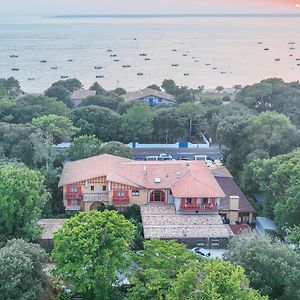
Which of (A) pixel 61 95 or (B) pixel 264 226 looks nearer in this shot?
(B) pixel 264 226

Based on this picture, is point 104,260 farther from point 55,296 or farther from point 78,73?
point 78,73

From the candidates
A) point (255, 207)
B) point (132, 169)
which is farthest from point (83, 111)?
point (255, 207)

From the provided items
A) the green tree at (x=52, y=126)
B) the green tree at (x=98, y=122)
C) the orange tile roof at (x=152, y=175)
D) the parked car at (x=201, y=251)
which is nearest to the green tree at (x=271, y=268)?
→ the parked car at (x=201, y=251)

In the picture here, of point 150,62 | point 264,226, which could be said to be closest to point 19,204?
point 264,226

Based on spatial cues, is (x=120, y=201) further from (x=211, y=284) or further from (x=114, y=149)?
(x=211, y=284)

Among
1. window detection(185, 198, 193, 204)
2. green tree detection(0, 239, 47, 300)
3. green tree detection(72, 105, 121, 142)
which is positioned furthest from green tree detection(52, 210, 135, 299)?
green tree detection(72, 105, 121, 142)

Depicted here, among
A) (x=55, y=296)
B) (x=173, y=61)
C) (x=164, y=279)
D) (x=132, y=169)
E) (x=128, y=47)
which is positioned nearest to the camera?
(x=164, y=279)
